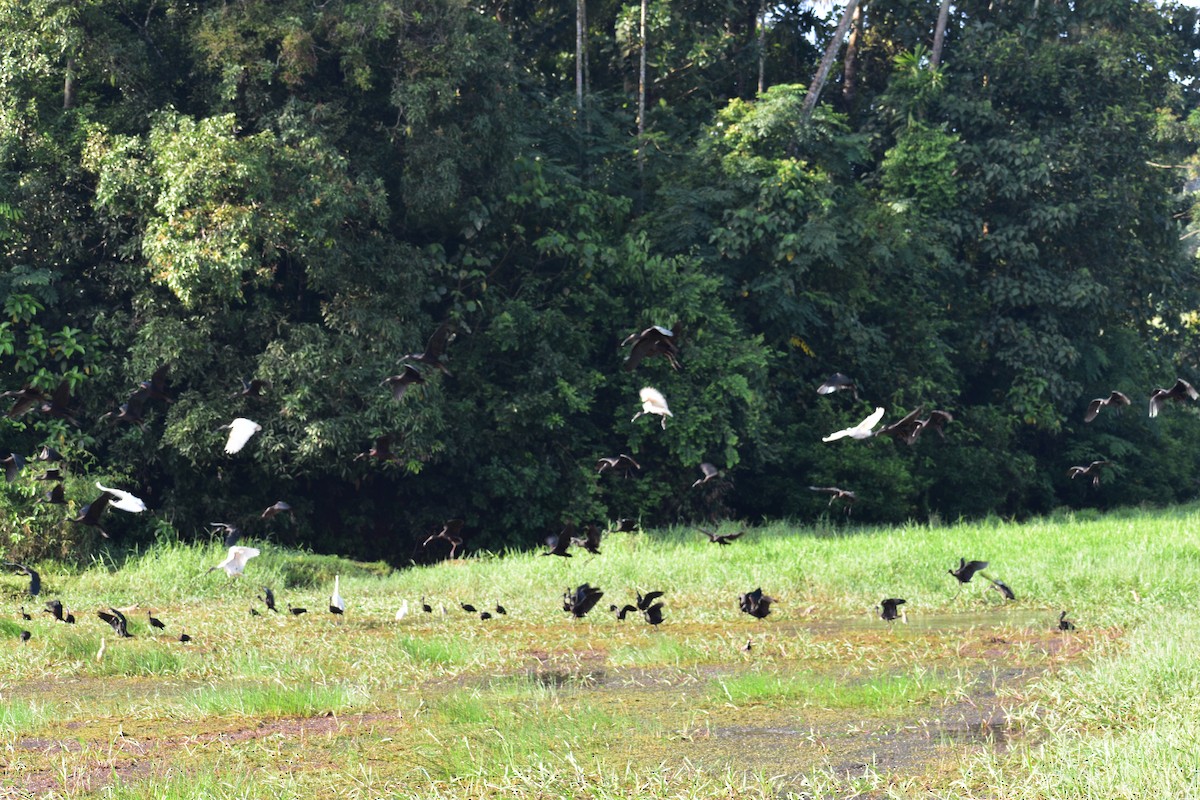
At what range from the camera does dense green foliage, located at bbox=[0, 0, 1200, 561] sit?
1669 centimetres

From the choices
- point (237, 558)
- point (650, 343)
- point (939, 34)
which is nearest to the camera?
point (650, 343)

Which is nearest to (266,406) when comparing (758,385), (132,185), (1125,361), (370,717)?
(132,185)

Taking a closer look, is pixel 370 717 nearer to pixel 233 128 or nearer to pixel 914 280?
pixel 233 128

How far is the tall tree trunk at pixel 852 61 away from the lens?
997 inches

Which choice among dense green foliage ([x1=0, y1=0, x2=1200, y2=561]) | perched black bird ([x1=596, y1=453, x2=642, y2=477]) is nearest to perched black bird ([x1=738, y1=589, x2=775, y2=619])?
perched black bird ([x1=596, y1=453, x2=642, y2=477])

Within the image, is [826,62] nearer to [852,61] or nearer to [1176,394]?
[852,61]

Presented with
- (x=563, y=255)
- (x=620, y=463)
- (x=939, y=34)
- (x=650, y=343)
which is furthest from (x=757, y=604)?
(x=939, y=34)

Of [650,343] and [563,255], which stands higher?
[650,343]

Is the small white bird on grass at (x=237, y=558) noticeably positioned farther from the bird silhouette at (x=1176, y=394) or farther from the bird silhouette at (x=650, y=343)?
the bird silhouette at (x=1176, y=394)

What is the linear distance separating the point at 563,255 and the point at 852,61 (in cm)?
886

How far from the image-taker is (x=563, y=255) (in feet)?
64.6

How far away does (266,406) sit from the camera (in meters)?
16.8

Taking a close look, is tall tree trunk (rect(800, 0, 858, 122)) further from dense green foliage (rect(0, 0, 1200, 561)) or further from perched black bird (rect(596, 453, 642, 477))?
perched black bird (rect(596, 453, 642, 477))

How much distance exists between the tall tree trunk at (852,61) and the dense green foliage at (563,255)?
0.10 m
